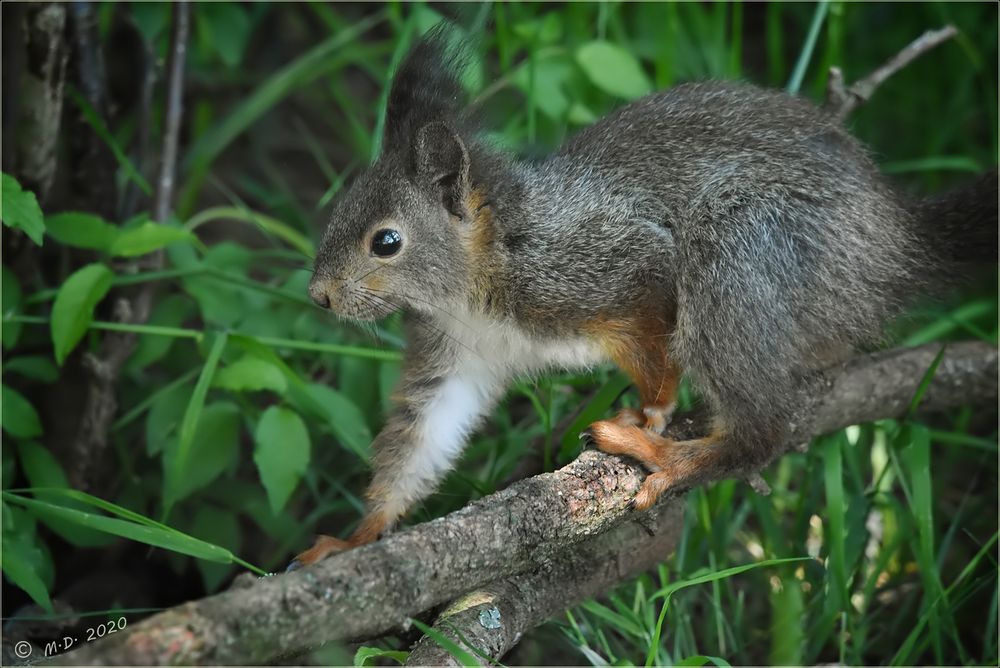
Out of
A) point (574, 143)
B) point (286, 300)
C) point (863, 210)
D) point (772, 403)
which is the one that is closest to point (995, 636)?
point (772, 403)

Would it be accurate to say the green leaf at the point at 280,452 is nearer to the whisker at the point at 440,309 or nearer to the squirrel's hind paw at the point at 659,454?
the whisker at the point at 440,309

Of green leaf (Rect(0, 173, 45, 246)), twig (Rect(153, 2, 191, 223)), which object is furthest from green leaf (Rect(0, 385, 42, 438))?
twig (Rect(153, 2, 191, 223))

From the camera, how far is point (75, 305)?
9.17 ft

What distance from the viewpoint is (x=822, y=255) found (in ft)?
8.36

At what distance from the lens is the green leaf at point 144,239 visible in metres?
2.83

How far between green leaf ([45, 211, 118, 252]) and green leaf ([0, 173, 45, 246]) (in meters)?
0.50

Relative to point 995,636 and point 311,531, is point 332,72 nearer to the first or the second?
point 311,531

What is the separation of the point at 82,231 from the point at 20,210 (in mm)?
572

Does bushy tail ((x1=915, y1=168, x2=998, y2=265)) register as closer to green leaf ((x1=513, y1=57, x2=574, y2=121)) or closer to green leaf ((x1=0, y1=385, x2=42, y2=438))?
green leaf ((x1=513, y1=57, x2=574, y2=121))

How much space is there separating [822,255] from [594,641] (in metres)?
1.10

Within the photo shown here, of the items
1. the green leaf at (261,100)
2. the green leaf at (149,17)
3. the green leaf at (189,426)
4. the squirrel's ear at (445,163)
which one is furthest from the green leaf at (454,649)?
the green leaf at (261,100)

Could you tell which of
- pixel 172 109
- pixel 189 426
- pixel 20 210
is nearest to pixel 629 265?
pixel 189 426

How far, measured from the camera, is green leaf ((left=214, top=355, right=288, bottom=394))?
2680 mm

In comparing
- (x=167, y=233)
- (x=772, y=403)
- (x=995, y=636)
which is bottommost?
(x=995, y=636)
